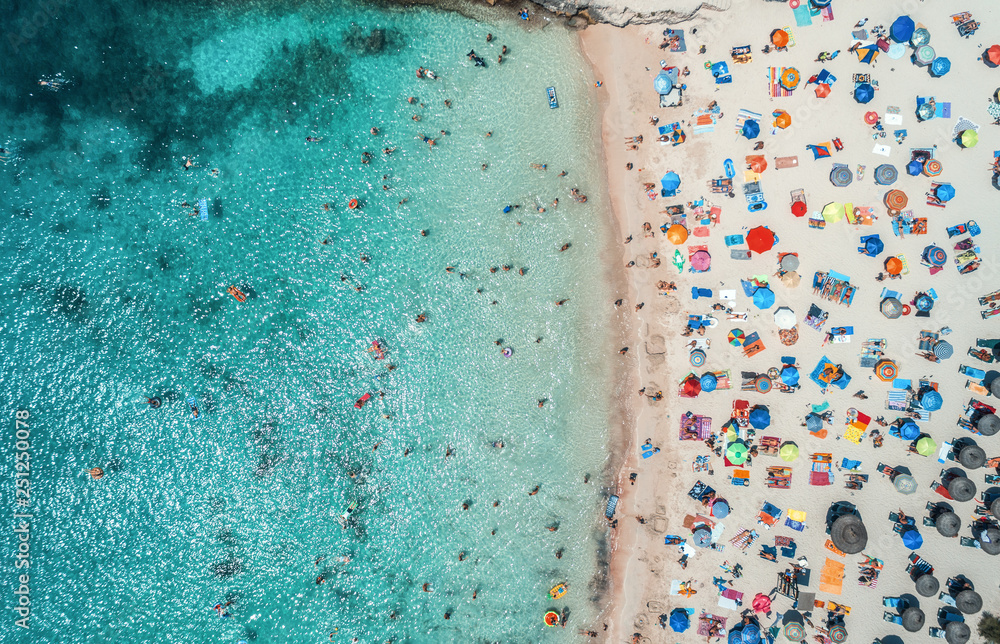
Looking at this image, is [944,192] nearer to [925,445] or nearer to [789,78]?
[789,78]

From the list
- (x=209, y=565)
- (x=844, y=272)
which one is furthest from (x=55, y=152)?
(x=844, y=272)

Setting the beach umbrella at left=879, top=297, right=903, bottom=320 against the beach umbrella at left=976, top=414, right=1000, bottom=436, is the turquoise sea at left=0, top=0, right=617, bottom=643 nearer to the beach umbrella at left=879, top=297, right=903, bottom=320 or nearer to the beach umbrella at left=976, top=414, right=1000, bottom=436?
the beach umbrella at left=879, top=297, right=903, bottom=320

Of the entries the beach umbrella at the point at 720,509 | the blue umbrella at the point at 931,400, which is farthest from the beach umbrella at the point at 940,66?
the beach umbrella at the point at 720,509

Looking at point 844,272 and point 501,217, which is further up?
point 844,272

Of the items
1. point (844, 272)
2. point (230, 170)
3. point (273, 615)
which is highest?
point (844, 272)

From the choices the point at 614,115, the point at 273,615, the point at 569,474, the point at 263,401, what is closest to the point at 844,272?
the point at 614,115

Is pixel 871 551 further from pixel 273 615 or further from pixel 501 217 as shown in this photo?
pixel 273 615
